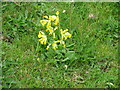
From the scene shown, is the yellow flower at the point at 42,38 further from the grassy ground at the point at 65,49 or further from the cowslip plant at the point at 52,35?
the grassy ground at the point at 65,49

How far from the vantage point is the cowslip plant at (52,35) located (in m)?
3.65

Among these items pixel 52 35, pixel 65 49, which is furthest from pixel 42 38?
pixel 65 49

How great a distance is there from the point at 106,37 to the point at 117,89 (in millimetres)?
922

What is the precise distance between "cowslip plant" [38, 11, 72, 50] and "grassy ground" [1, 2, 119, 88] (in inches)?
4.2

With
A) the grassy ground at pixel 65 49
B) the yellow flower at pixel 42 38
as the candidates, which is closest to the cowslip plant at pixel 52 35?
the yellow flower at pixel 42 38

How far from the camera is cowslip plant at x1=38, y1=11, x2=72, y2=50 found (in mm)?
3654

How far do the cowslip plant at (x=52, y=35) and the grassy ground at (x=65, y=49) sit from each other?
0.35 ft

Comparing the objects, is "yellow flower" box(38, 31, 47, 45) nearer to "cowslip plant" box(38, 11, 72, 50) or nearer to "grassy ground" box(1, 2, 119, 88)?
"cowslip plant" box(38, 11, 72, 50)

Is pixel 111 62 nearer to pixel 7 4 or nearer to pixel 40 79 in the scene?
pixel 40 79

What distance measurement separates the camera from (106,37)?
3.97 m

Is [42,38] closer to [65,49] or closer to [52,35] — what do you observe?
[52,35]

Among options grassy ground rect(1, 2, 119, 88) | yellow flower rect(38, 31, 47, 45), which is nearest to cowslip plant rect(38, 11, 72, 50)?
yellow flower rect(38, 31, 47, 45)

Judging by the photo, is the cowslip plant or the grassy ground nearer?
the grassy ground

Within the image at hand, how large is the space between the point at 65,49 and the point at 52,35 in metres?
0.32
